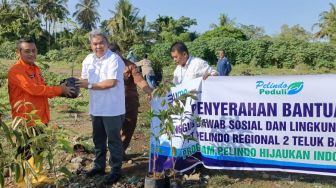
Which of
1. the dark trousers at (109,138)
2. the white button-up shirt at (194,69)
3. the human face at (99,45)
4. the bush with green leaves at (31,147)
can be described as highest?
the human face at (99,45)

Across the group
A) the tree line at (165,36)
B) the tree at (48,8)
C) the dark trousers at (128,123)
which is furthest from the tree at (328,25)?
the dark trousers at (128,123)

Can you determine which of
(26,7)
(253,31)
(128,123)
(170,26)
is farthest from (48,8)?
(128,123)

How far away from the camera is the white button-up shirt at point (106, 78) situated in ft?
14.9

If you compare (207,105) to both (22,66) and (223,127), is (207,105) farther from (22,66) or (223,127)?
(22,66)

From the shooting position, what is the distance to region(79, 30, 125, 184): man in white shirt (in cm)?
450

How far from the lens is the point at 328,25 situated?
57.6 m

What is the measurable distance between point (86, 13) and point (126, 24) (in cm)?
→ 1581

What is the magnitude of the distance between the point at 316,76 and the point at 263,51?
37.8 m

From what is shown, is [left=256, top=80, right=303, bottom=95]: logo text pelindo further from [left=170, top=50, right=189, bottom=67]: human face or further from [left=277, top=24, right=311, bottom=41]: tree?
[left=277, top=24, right=311, bottom=41]: tree

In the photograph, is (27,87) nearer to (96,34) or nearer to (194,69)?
(96,34)

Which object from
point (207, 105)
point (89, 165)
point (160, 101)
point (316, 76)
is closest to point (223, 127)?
point (207, 105)

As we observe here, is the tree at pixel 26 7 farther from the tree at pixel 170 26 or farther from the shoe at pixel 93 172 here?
the shoe at pixel 93 172

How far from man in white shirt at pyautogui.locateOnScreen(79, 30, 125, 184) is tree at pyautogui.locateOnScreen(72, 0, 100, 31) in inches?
2543

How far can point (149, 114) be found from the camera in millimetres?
4305
